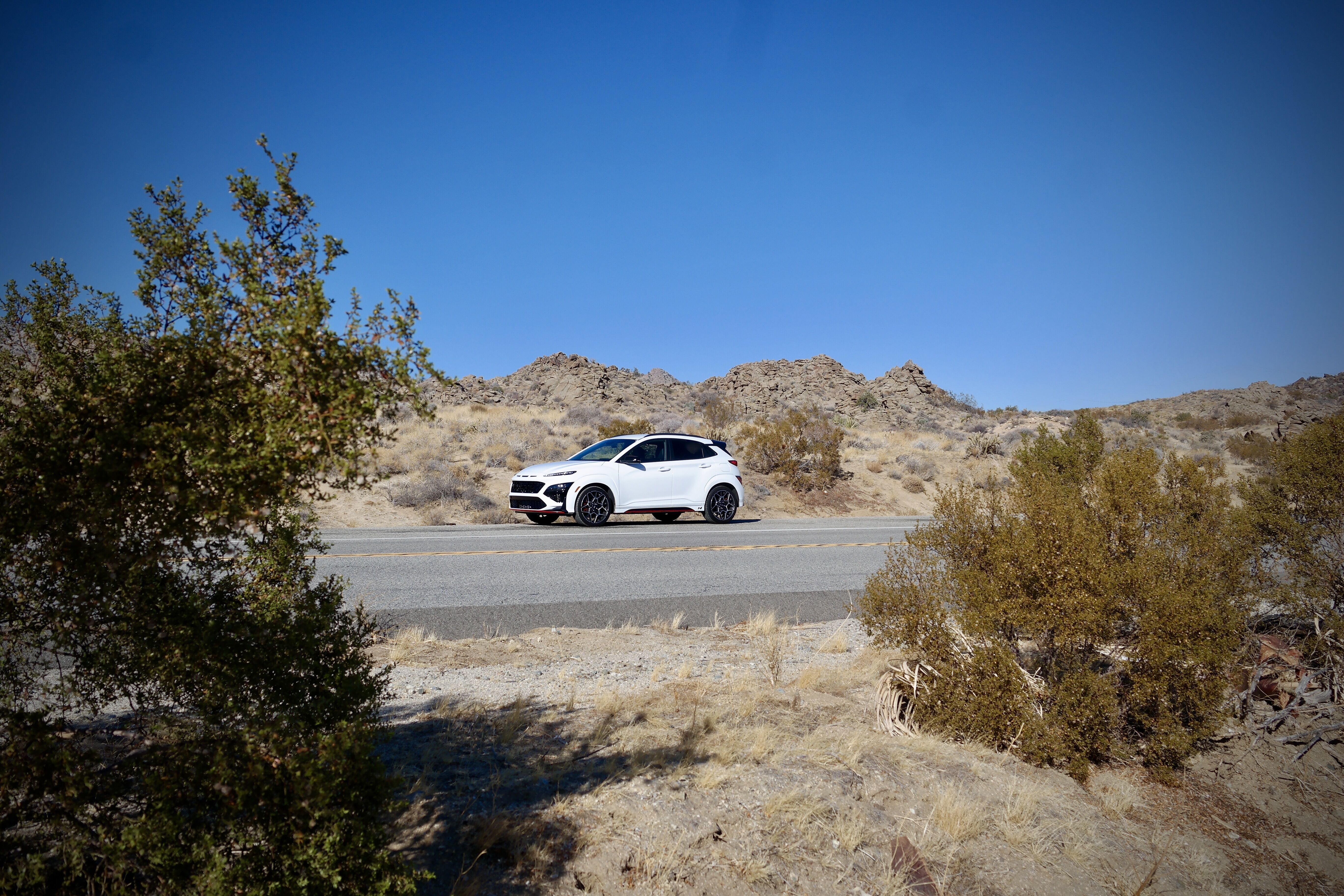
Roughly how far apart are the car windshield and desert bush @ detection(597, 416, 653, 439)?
595cm

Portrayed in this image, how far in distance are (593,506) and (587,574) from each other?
4.99 metres

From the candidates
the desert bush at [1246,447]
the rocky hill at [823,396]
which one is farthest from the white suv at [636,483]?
the rocky hill at [823,396]

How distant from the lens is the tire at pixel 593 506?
14.7 m

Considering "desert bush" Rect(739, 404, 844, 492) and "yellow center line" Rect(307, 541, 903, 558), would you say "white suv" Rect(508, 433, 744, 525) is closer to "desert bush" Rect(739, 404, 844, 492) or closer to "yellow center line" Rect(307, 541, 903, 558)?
"yellow center line" Rect(307, 541, 903, 558)

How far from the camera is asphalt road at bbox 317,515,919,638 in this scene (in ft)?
25.8

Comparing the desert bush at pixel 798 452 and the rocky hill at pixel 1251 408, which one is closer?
the desert bush at pixel 798 452

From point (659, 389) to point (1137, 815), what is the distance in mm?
49458

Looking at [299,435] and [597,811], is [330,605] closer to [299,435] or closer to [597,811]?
[299,435]

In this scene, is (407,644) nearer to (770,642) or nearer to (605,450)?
(770,642)

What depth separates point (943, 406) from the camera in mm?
52531

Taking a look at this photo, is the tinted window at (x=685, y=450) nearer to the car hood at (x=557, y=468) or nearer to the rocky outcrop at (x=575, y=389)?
the car hood at (x=557, y=468)

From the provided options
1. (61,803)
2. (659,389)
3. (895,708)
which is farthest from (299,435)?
(659,389)

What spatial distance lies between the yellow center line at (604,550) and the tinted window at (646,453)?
3.23 m

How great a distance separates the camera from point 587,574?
32.4 ft
